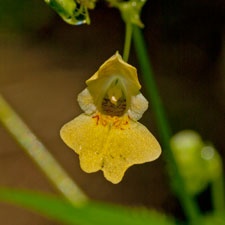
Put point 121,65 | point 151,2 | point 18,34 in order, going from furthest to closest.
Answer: point 18,34
point 151,2
point 121,65

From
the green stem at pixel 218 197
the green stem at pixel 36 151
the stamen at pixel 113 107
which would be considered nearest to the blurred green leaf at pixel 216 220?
the green stem at pixel 218 197

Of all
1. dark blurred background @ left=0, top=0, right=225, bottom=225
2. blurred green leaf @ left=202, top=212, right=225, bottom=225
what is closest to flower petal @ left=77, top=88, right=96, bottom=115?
blurred green leaf @ left=202, top=212, right=225, bottom=225

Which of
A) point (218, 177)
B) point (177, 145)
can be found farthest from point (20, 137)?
point (218, 177)

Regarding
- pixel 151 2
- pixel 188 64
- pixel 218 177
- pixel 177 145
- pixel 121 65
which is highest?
pixel 121 65

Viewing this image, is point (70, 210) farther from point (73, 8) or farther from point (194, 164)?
point (194, 164)

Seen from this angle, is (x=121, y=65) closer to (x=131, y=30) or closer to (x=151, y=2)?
(x=131, y=30)
